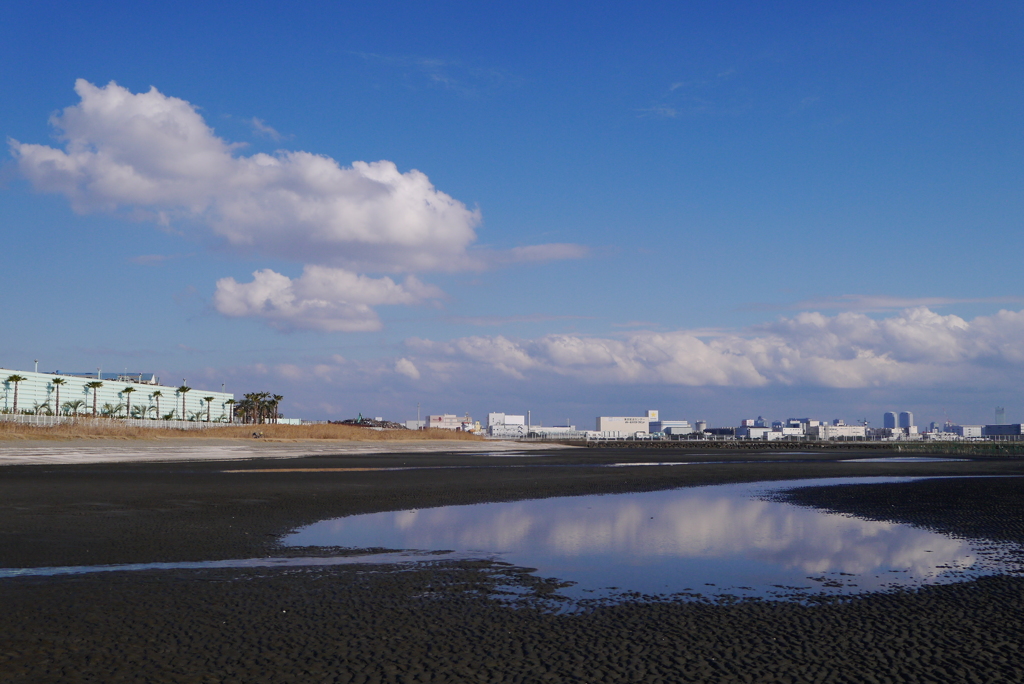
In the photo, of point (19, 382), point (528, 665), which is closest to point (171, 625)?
point (528, 665)

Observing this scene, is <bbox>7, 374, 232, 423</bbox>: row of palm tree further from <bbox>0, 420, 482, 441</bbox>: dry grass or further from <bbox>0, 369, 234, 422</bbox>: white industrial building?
<bbox>0, 420, 482, 441</bbox>: dry grass

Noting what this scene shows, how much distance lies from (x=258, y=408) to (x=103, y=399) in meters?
39.6

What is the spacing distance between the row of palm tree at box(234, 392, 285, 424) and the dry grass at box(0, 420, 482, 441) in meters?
45.9

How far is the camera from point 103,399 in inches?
4882

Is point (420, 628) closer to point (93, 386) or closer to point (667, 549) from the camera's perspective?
point (667, 549)

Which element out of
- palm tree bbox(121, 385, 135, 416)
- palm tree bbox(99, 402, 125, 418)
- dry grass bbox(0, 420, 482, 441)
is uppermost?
palm tree bbox(121, 385, 135, 416)

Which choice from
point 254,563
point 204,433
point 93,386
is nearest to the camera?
point 254,563

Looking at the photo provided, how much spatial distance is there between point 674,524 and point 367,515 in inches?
304

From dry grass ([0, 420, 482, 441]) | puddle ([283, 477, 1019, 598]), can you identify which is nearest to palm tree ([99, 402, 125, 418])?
dry grass ([0, 420, 482, 441])

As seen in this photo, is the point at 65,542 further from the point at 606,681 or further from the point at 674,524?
the point at 674,524

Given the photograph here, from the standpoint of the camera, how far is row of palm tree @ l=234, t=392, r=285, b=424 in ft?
526

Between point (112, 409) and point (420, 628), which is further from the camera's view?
point (112, 409)

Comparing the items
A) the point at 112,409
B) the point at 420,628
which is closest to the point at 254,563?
the point at 420,628

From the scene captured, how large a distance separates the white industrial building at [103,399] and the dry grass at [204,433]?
25.5 metres
